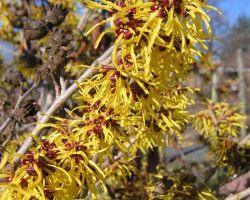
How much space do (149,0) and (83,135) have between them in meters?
0.44

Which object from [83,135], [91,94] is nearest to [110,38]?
[91,94]

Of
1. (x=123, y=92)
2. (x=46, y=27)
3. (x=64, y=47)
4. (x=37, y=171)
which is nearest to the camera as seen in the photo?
(x=37, y=171)

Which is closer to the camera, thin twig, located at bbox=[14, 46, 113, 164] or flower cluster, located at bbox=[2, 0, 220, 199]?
flower cluster, located at bbox=[2, 0, 220, 199]

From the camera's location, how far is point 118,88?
1.28m

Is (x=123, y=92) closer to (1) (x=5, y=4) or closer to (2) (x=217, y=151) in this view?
(2) (x=217, y=151)

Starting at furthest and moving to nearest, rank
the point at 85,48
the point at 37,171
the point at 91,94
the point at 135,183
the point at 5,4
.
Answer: the point at 5,4
the point at 85,48
the point at 135,183
the point at 91,94
the point at 37,171

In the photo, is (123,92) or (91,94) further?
(91,94)

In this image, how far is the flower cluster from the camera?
3.91ft

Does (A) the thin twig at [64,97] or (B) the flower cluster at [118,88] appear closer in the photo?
(B) the flower cluster at [118,88]

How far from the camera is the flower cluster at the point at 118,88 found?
1.19m

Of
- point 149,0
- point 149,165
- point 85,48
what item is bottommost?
point 149,165

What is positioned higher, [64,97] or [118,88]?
[118,88]

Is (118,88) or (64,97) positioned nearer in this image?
(118,88)

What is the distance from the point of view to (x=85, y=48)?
10.4 ft
